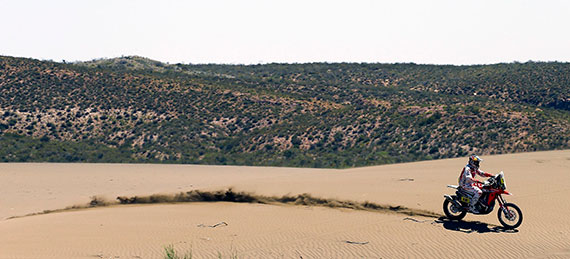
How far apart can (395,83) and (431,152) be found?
45.7 meters

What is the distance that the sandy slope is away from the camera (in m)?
13.5

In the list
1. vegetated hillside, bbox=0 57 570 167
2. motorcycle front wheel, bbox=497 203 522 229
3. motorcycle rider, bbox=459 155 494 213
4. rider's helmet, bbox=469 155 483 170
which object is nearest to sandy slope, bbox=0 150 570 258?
motorcycle front wheel, bbox=497 203 522 229

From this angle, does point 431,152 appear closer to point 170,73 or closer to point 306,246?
point 306,246

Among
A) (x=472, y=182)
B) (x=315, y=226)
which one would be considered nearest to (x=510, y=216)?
(x=472, y=182)

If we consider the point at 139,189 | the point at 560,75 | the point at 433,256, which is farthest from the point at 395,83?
the point at 433,256

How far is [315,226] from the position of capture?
627 inches

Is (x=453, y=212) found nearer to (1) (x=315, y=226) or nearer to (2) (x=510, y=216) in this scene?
(2) (x=510, y=216)

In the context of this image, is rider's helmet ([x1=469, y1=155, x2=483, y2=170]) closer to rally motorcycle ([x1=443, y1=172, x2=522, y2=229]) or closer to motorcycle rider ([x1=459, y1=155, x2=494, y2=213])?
motorcycle rider ([x1=459, y1=155, x2=494, y2=213])

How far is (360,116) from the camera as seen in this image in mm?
56281

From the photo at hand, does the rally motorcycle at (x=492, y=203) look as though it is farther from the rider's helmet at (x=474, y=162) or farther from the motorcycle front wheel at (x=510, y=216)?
the rider's helmet at (x=474, y=162)

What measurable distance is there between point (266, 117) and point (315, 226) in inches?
1774

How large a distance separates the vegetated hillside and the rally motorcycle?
27548 mm

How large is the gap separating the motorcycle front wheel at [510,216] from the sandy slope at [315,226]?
0.26m

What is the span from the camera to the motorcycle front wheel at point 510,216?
14625 millimetres
